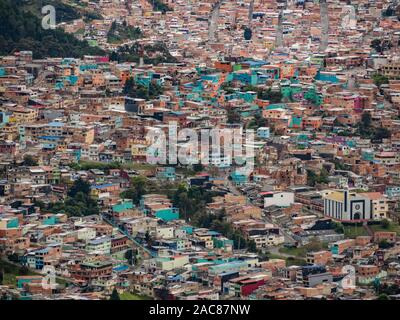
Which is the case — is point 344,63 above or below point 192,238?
above

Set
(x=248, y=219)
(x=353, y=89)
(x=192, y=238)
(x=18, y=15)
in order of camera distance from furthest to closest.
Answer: (x=18, y=15) → (x=353, y=89) → (x=248, y=219) → (x=192, y=238)

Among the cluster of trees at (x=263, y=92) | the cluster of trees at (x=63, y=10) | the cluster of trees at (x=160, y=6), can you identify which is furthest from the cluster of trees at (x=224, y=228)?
→ the cluster of trees at (x=160, y=6)

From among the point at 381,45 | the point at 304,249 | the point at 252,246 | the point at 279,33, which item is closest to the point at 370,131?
the point at 304,249

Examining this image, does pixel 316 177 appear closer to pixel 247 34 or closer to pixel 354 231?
pixel 354 231

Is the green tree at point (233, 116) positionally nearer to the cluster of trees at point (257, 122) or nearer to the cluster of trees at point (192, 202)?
the cluster of trees at point (257, 122)

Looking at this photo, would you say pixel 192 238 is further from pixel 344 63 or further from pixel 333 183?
pixel 344 63
